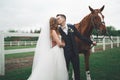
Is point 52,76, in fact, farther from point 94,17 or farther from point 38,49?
point 94,17

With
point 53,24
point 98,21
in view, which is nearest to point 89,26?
point 98,21

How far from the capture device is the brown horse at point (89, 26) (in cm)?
602

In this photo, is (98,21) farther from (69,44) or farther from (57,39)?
(57,39)

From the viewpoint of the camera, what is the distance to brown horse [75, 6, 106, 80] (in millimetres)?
6016

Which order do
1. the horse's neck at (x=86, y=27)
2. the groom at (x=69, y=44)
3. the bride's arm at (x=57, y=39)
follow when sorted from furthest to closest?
the horse's neck at (x=86, y=27) < the groom at (x=69, y=44) < the bride's arm at (x=57, y=39)

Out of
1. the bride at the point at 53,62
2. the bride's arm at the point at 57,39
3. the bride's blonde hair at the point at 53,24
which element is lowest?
the bride at the point at 53,62

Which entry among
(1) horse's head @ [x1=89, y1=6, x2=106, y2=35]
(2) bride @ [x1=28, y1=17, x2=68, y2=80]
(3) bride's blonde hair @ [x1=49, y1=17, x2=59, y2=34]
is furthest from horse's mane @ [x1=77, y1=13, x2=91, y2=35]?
(3) bride's blonde hair @ [x1=49, y1=17, x2=59, y2=34]

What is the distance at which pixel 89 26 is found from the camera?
6.51 m

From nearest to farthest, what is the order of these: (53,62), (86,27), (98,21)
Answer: (53,62), (98,21), (86,27)

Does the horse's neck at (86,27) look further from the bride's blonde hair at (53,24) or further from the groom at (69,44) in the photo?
the bride's blonde hair at (53,24)

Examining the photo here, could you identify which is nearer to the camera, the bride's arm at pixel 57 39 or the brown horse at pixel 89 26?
the bride's arm at pixel 57 39

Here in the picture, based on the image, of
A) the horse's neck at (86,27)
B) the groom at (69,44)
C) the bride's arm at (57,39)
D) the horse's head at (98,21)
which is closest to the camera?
the bride's arm at (57,39)

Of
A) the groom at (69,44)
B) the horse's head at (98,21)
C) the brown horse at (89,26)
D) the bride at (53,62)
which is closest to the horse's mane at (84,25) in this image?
the brown horse at (89,26)

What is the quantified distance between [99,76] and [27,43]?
2535 centimetres
